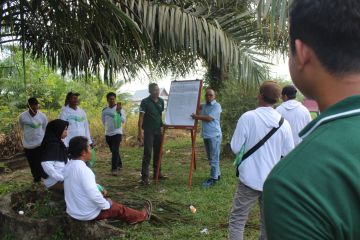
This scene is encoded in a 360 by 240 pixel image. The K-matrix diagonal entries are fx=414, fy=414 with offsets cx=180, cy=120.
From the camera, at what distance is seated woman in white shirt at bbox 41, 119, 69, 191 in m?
4.98

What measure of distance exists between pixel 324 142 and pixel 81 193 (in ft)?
12.1

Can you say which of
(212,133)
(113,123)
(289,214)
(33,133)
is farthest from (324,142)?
(113,123)

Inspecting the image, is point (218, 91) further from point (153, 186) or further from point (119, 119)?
point (153, 186)

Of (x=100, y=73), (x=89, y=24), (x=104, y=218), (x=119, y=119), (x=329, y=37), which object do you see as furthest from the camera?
(x=119, y=119)

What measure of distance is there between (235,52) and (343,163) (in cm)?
511

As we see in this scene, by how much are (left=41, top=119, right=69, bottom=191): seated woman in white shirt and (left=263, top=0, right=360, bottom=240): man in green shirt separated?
445cm

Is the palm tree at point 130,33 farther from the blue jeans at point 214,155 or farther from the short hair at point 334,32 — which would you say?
the short hair at point 334,32

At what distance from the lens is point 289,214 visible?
777 mm

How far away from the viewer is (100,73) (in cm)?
694

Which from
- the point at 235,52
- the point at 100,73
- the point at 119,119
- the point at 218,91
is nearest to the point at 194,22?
the point at 235,52

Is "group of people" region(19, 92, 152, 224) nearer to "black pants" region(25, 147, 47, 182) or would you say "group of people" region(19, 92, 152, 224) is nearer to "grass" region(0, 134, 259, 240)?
"black pants" region(25, 147, 47, 182)

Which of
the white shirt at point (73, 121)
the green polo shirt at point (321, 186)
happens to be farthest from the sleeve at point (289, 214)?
the white shirt at point (73, 121)

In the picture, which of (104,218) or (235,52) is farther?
(235,52)

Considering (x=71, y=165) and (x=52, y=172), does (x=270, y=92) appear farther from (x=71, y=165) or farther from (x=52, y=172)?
(x=52, y=172)
